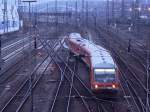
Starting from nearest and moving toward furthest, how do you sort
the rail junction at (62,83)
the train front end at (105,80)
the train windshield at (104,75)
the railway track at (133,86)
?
the rail junction at (62,83) < the railway track at (133,86) < the train front end at (105,80) < the train windshield at (104,75)

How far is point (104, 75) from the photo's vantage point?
65.5ft

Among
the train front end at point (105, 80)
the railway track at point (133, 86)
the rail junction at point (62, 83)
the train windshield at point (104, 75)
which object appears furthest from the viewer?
the train windshield at point (104, 75)

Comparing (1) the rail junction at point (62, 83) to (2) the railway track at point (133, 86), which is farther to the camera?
(2) the railway track at point (133, 86)

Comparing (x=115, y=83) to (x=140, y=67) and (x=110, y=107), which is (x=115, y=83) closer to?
(x=110, y=107)

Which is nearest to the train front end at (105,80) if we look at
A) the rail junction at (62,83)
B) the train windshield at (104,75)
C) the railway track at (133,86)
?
the train windshield at (104,75)

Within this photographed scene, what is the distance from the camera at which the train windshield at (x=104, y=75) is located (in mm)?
19797

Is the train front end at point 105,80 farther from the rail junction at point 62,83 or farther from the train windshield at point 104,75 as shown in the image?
the rail junction at point 62,83

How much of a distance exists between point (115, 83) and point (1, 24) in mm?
25834

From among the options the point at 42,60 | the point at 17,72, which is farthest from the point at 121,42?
the point at 17,72

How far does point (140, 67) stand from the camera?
28.9 metres

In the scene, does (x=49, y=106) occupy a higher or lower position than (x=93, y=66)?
lower

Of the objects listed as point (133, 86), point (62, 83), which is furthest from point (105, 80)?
point (62, 83)

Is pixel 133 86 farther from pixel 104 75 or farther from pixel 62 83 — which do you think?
pixel 62 83

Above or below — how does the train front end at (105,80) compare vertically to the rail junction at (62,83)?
above
